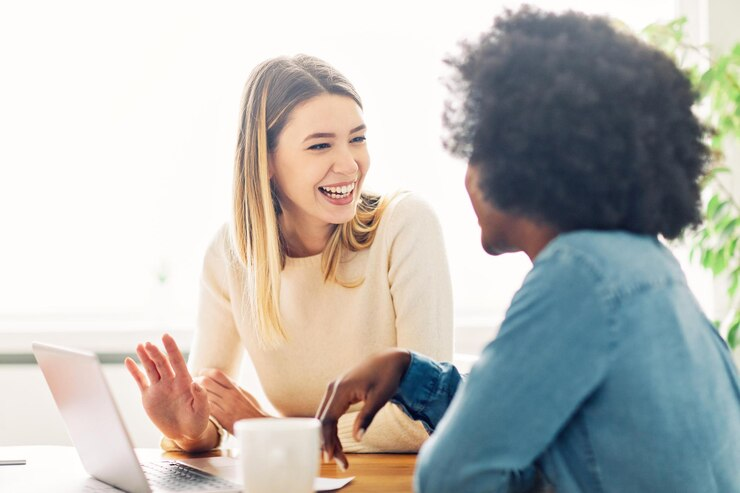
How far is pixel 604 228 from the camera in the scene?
33.0 inches

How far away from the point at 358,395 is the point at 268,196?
35.3 inches

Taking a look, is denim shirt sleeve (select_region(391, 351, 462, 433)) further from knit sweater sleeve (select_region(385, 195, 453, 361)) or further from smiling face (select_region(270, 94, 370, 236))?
smiling face (select_region(270, 94, 370, 236))

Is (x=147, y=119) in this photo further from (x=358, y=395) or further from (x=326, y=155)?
(x=358, y=395)

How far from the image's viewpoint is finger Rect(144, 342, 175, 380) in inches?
51.3

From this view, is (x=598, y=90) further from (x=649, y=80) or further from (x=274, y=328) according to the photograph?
(x=274, y=328)

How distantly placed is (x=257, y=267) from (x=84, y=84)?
61.2 inches

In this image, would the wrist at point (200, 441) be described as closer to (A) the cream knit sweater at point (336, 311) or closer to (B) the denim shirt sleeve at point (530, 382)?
(A) the cream knit sweater at point (336, 311)

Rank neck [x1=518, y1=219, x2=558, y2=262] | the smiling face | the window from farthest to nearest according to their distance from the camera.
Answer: the window, the smiling face, neck [x1=518, y1=219, x2=558, y2=262]

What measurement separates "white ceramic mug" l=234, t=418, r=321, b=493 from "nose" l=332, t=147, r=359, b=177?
39.9 inches

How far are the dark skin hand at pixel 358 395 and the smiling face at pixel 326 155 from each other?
2.57 ft

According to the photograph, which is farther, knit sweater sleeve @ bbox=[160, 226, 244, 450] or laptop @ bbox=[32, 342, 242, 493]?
knit sweater sleeve @ bbox=[160, 226, 244, 450]

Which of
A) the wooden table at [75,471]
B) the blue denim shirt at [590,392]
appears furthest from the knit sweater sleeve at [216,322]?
the blue denim shirt at [590,392]

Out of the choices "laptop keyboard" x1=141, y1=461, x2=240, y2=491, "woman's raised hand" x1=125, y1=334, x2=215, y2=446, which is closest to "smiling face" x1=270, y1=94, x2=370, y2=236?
"woman's raised hand" x1=125, y1=334, x2=215, y2=446

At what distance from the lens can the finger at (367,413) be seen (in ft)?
3.22
